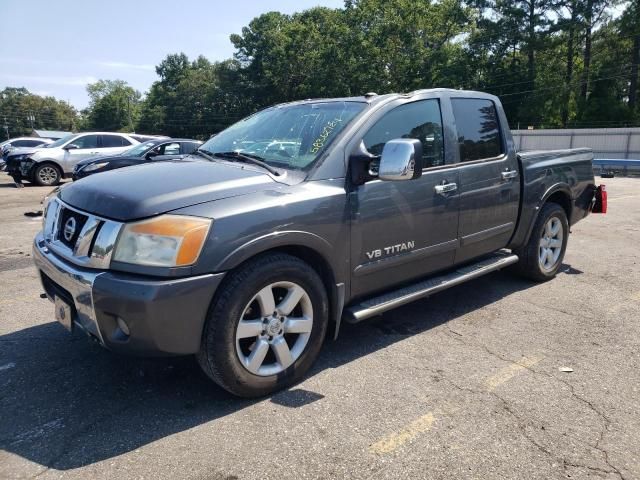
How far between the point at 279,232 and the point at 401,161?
33.7 inches

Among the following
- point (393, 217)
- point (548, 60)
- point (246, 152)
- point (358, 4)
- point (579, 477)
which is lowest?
point (579, 477)

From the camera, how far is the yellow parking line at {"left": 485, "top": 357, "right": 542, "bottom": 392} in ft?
10.4

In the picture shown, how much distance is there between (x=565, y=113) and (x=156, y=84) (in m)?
73.1

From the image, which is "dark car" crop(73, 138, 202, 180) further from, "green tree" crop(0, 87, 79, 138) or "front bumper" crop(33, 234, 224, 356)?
"green tree" crop(0, 87, 79, 138)

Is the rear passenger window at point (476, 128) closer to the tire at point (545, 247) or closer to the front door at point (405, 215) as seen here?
the front door at point (405, 215)

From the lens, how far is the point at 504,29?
146 ft

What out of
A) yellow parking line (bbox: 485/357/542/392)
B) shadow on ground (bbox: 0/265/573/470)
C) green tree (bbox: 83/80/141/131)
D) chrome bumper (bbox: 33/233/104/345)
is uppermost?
green tree (bbox: 83/80/141/131)

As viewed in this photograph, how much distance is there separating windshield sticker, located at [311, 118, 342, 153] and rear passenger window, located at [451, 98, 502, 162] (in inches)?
47.3

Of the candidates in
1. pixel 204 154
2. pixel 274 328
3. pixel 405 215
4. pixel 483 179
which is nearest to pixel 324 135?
pixel 405 215

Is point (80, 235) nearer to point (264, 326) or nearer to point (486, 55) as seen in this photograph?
point (264, 326)

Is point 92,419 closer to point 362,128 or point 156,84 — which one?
point 362,128

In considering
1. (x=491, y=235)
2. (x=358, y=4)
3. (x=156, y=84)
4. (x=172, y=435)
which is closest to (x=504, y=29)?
(x=358, y=4)

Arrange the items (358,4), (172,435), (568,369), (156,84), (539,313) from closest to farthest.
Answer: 1. (172,435)
2. (568,369)
3. (539,313)
4. (358,4)
5. (156,84)

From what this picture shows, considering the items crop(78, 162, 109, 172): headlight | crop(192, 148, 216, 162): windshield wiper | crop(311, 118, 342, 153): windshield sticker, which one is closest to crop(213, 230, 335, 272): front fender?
crop(311, 118, 342, 153): windshield sticker
